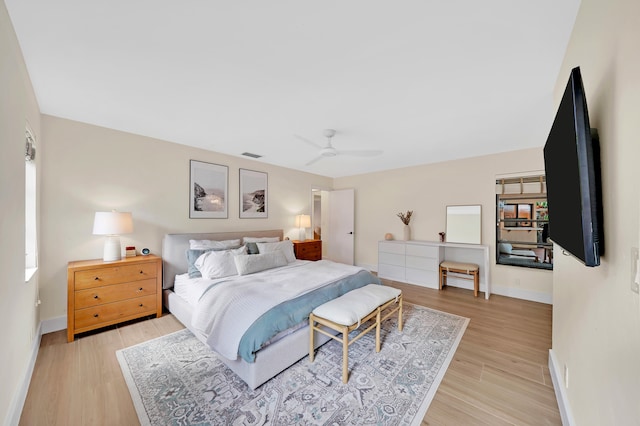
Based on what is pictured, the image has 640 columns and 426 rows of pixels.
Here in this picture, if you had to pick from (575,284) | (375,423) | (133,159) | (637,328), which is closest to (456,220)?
(575,284)

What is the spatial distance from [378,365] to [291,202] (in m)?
3.72

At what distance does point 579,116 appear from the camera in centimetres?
88

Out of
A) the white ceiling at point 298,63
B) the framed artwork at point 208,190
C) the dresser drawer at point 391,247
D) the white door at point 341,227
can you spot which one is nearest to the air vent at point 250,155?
the framed artwork at point 208,190

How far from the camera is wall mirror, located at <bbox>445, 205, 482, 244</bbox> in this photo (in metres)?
4.30

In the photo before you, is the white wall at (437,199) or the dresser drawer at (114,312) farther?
the white wall at (437,199)

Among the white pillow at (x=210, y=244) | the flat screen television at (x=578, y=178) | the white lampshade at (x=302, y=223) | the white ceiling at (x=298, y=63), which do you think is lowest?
the white pillow at (x=210, y=244)

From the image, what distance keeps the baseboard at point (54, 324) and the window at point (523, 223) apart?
6157 millimetres

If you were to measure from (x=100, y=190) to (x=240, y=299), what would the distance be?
7.92 feet

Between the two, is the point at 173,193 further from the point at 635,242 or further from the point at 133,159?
the point at 635,242

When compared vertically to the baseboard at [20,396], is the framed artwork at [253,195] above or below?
above

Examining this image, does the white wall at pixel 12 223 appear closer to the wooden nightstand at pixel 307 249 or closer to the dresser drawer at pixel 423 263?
the wooden nightstand at pixel 307 249

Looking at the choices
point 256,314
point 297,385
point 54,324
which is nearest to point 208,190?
point 54,324

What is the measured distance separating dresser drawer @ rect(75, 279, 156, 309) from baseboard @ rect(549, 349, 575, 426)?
156 inches

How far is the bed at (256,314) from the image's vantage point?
1.94 m
